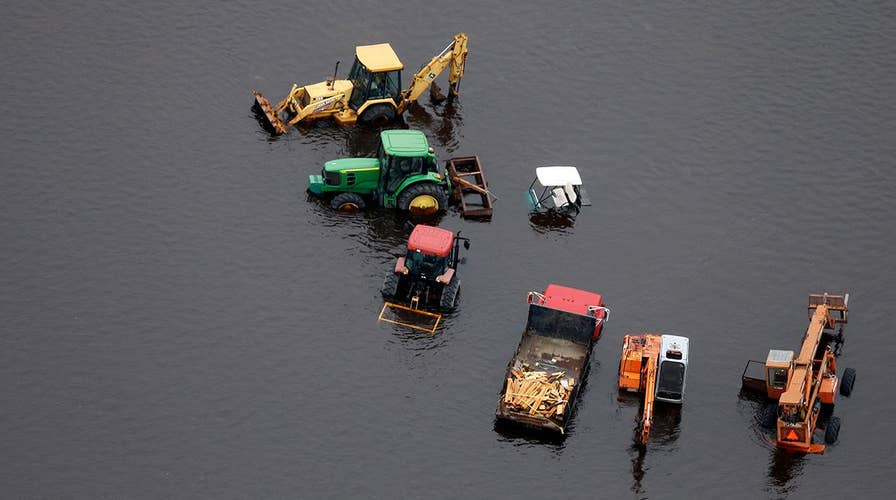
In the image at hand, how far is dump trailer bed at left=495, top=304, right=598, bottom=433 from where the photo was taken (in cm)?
6419

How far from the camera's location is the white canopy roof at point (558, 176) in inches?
3066

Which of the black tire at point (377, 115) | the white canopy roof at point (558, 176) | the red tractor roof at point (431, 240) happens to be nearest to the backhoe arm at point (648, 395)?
the red tractor roof at point (431, 240)

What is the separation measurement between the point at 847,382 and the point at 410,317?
2158cm

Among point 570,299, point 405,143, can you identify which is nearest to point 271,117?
point 405,143

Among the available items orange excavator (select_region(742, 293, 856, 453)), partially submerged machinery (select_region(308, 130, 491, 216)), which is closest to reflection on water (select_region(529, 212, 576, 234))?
partially submerged machinery (select_region(308, 130, 491, 216))

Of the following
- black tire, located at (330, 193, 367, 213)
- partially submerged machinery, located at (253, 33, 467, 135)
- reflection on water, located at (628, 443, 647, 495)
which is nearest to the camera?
reflection on water, located at (628, 443, 647, 495)

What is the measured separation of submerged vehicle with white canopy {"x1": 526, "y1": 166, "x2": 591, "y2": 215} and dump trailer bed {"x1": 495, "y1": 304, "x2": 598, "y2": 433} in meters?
11.5

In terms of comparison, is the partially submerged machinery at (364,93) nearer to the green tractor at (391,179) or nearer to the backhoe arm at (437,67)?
the backhoe arm at (437,67)

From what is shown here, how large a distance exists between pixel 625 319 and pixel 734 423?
327 inches

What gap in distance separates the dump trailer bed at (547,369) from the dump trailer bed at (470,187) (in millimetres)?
11160

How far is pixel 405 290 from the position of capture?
71.8 m

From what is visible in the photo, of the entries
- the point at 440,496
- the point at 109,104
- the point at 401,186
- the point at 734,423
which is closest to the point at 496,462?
the point at 440,496

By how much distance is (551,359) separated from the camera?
67562 millimetres

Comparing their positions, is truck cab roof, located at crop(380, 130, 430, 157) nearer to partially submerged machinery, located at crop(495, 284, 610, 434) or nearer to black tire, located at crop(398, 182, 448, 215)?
black tire, located at crop(398, 182, 448, 215)
